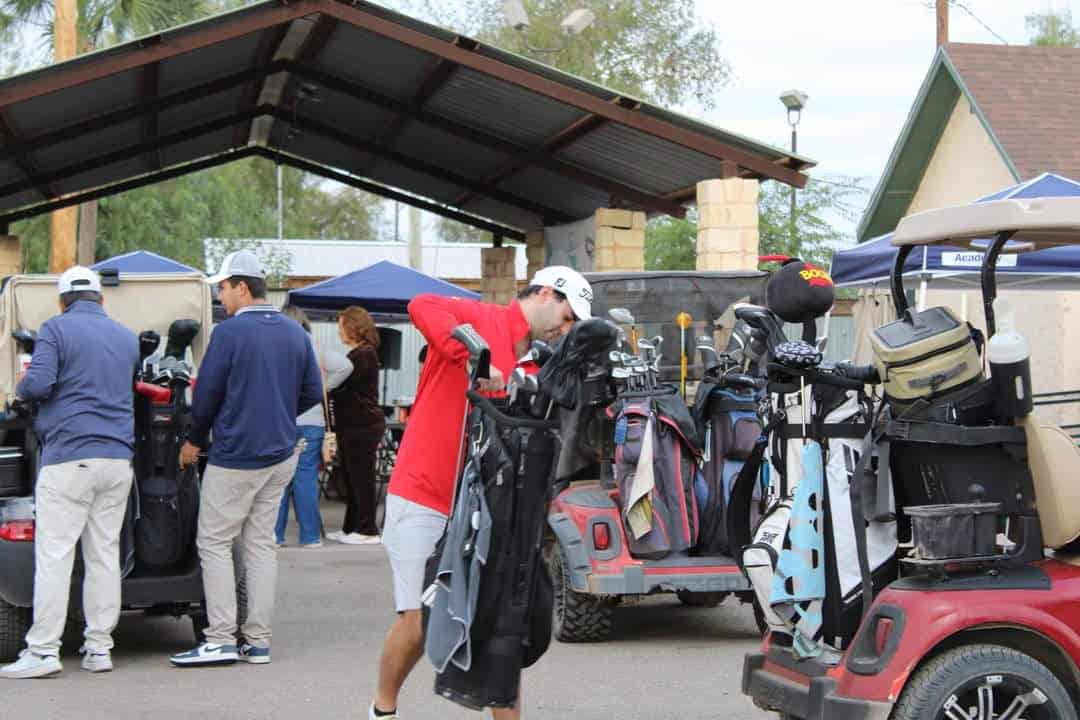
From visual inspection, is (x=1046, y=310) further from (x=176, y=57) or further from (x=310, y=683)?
(x=310, y=683)

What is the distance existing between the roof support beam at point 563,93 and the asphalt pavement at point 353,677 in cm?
630

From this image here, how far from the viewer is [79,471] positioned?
8.19 m

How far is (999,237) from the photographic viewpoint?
596 cm

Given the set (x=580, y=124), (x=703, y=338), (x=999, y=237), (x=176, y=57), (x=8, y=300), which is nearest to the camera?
(x=999, y=237)

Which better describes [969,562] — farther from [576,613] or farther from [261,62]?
[261,62]

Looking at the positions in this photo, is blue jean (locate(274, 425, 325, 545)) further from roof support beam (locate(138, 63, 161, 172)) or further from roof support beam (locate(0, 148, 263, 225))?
roof support beam (locate(0, 148, 263, 225))

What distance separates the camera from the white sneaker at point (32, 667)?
26.7ft

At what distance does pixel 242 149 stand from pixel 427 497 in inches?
729

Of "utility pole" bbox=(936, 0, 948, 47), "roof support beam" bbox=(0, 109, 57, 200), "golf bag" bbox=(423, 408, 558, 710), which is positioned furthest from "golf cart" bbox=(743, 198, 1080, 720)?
"utility pole" bbox=(936, 0, 948, 47)

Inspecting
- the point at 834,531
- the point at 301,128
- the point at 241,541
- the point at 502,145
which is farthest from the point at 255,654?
the point at 301,128

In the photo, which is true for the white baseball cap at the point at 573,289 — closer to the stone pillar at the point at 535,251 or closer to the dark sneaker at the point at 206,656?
the dark sneaker at the point at 206,656

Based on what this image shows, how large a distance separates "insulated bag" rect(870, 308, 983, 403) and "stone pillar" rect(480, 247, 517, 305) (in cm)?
1937

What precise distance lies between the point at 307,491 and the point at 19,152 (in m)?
6.63

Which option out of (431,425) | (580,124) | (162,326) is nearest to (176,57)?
(580,124)
